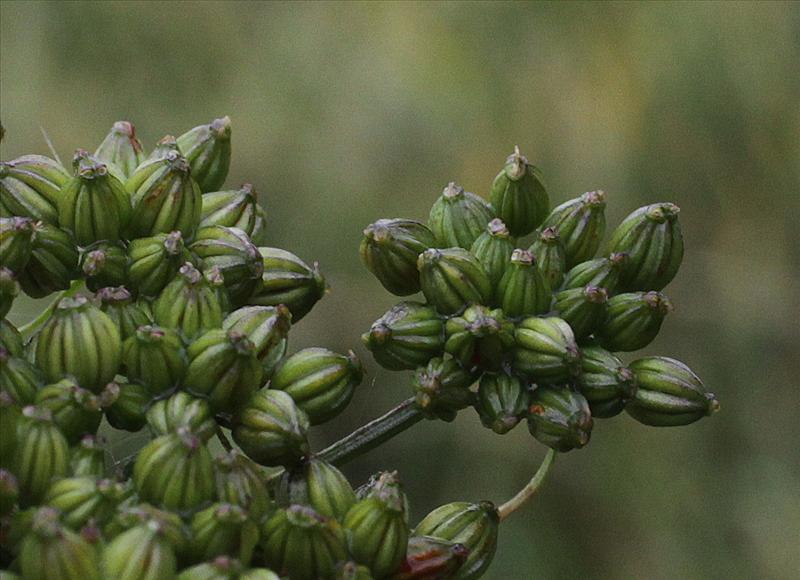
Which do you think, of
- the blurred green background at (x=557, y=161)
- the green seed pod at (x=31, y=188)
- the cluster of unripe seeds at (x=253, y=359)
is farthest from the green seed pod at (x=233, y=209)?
the blurred green background at (x=557, y=161)

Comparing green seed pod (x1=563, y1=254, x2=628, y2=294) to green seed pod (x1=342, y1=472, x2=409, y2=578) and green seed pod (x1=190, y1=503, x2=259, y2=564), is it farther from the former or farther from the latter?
green seed pod (x1=190, y1=503, x2=259, y2=564)

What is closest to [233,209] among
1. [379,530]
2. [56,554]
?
[379,530]

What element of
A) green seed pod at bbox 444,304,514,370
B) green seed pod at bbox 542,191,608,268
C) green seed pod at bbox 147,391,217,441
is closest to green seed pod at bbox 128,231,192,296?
green seed pod at bbox 147,391,217,441

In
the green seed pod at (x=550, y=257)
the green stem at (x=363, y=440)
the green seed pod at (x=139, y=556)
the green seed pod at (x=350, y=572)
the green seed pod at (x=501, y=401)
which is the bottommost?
the green seed pod at (x=350, y=572)

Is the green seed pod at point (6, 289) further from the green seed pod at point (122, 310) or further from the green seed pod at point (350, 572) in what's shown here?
the green seed pod at point (350, 572)

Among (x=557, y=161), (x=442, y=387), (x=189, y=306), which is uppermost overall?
(x=189, y=306)

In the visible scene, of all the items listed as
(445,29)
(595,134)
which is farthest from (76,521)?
(445,29)

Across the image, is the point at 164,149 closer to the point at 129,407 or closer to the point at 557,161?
the point at 129,407
